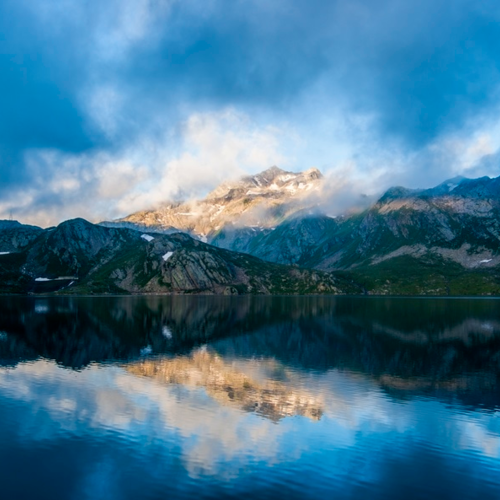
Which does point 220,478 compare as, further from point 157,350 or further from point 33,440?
point 157,350

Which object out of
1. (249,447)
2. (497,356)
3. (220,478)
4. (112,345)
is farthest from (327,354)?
(220,478)

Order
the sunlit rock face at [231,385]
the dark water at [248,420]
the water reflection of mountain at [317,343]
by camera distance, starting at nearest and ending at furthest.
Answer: the dark water at [248,420] → the sunlit rock face at [231,385] → the water reflection of mountain at [317,343]

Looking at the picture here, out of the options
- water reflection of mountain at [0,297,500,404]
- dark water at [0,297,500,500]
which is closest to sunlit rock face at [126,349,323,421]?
dark water at [0,297,500,500]

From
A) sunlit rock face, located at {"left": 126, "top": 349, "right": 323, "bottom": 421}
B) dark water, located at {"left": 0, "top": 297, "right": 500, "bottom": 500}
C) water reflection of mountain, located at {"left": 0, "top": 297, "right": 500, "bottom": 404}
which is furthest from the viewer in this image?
water reflection of mountain, located at {"left": 0, "top": 297, "right": 500, "bottom": 404}

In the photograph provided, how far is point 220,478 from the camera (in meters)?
34.5

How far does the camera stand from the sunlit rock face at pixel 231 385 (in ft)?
177

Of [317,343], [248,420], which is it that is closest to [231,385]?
[248,420]

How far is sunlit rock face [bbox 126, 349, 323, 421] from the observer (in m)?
54.1

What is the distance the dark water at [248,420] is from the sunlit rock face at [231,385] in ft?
0.84

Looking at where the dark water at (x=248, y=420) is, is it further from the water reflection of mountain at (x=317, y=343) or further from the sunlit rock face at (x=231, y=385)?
the water reflection of mountain at (x=317, y=343)

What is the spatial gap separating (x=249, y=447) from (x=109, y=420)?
17.0 meters

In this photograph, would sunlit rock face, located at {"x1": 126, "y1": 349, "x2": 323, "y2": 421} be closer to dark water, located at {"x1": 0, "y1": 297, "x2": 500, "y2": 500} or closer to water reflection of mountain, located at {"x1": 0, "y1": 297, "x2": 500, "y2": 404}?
dark water, located at {"x1": 0, "y1": 297, "x2": 500, "y2": 500}

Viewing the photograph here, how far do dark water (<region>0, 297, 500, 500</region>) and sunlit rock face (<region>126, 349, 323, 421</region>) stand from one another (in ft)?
0.84

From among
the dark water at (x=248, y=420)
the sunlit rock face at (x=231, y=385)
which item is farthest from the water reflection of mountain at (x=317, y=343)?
the sunlit rock face at (x=231, y=385)
